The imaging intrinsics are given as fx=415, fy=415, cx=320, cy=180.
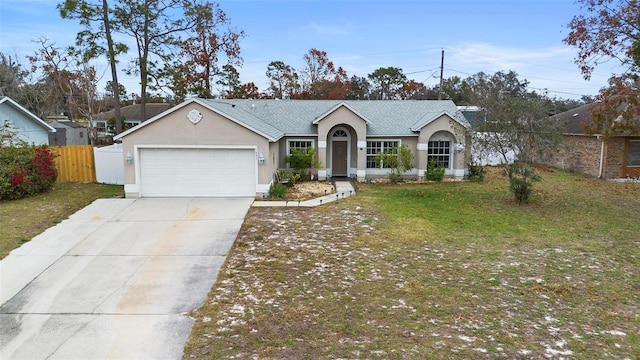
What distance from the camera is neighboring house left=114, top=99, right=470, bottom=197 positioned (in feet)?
52.4

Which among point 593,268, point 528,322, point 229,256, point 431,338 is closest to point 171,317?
point 229,256

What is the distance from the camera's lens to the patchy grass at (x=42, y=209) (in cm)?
1118

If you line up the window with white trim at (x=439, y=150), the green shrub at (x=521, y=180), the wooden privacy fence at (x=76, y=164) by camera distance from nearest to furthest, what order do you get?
the green shrub at (x=521, y=180), the wooden privacy fence at (x=76, y=164), the window with white trim at (x=439, y=150)

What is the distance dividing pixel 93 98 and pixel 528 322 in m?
39.1

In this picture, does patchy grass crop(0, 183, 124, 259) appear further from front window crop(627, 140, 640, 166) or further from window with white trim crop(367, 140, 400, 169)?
front window crop(627, 140, 640, 166)

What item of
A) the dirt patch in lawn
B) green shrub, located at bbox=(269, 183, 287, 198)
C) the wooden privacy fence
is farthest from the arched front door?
the wooden privacy fence

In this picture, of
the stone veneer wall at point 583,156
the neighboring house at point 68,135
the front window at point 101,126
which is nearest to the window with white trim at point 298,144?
the stone veneer wall at point 583,156

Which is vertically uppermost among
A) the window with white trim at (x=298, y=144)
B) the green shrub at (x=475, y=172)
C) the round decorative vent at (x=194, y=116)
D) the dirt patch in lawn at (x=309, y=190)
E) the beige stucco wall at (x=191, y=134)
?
the round decorative vent at (x=194, y=116)

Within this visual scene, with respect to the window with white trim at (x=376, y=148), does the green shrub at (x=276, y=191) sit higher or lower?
lower

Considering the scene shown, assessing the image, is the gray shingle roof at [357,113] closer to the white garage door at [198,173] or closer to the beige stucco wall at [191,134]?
the beige stucco wall at [191,134]

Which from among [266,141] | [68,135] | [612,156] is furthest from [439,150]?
[68,135]

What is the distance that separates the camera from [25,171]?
15922 millimetres

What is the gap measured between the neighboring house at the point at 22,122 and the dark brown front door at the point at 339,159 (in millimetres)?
16409

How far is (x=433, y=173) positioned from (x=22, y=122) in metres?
22.1
